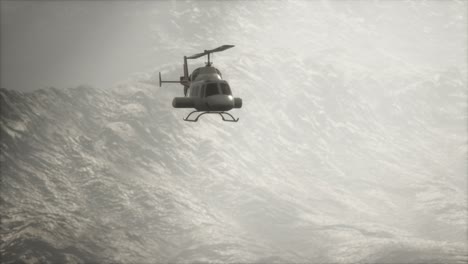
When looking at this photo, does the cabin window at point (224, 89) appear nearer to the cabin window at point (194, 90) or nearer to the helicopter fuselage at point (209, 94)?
the helicopter fuselage at point (209, 94)

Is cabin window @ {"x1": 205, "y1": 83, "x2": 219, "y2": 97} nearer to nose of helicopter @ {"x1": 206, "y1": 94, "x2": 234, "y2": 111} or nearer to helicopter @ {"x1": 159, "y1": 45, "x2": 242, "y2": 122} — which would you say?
helicopter @ {"x1": 159, "y1": 45, "x2": 242, "y2": 122}

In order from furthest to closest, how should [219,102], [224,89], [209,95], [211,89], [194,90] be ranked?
1. [194,90]
2. [224,89]
3. [211,89]
4. [209,95]
5. [219,102]

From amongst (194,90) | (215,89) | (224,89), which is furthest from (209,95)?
(194,90)

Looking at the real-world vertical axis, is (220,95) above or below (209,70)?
below

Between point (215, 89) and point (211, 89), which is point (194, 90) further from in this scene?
point (215, 89)

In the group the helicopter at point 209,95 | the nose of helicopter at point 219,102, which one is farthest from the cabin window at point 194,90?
the nose of helicopter at point 219,102

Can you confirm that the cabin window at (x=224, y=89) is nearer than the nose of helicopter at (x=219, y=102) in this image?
No
